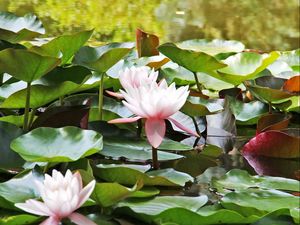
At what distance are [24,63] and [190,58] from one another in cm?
38

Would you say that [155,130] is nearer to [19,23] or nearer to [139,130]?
[139,130]

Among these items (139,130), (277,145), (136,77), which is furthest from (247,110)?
(136,77)

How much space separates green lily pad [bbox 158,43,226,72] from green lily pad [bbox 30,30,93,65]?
170 millimetres

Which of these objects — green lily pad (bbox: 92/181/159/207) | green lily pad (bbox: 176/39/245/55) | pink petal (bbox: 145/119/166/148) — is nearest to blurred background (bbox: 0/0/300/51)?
green lily pad (bbox: 176/39/245/55)

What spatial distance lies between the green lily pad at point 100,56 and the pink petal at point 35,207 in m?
0.38

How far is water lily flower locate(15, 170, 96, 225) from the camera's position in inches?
27.9

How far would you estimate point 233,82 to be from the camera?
4.78ft

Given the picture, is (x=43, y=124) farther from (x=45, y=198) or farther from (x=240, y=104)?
(x=240, y=104)

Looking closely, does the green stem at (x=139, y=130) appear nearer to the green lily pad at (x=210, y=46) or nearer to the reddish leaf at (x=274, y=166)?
the reddish leaf at (x=274, y=166)

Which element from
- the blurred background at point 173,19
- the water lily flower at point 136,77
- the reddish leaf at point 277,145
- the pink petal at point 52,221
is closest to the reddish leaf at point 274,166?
the reddish leaf at point 277,145

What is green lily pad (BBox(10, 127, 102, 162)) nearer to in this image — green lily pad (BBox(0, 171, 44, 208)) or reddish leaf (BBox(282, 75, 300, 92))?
green lily pad (BBox(0, 171, 44, 208))

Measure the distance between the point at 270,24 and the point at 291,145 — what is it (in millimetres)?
1959

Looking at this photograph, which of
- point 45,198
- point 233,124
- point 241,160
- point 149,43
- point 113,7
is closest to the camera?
point 45,198

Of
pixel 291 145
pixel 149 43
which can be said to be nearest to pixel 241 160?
pixel 291 145
